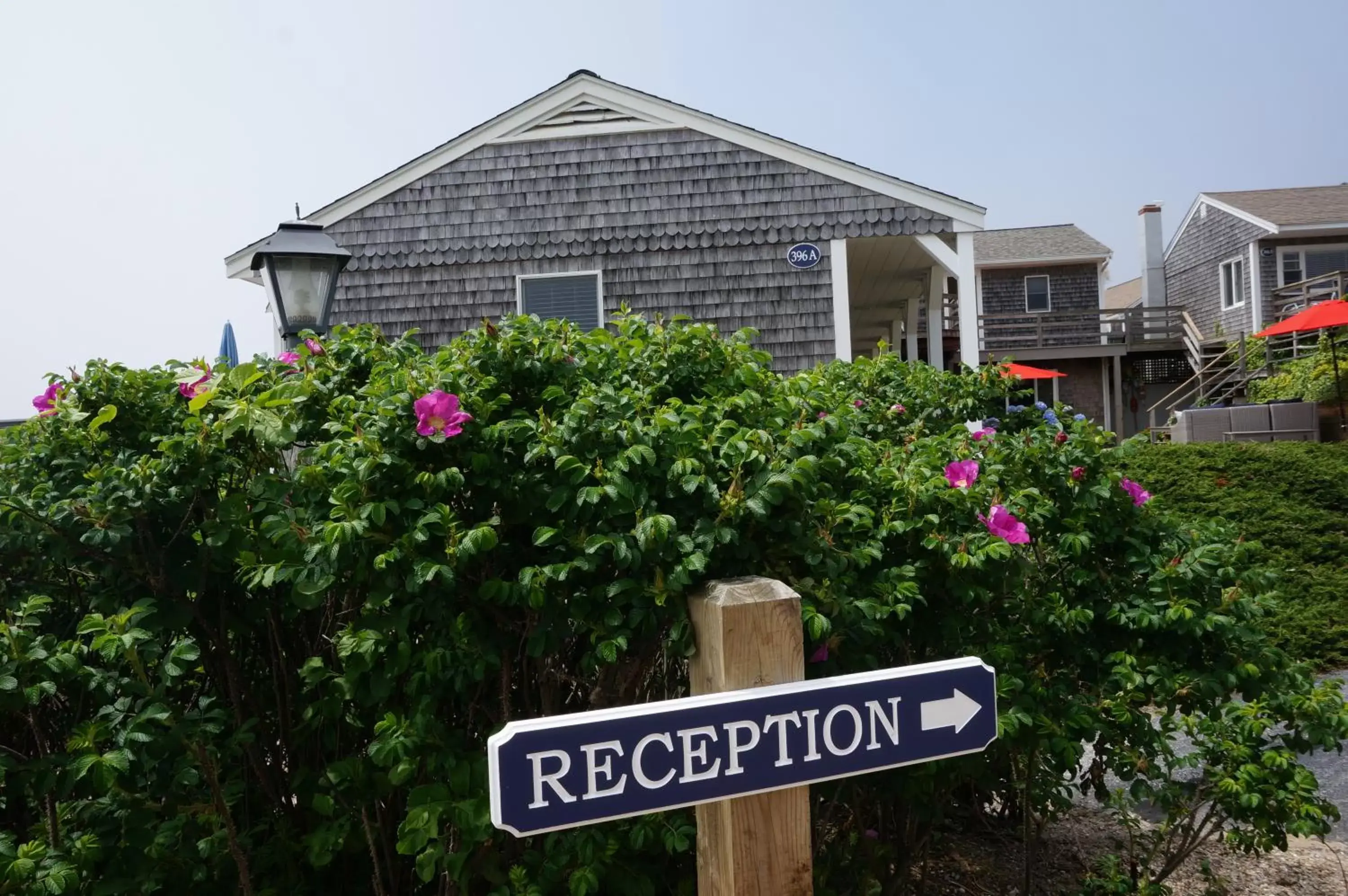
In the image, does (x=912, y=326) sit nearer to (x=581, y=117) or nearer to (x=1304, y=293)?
(x=581, y=117)

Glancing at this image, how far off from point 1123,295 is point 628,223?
36.4 meters

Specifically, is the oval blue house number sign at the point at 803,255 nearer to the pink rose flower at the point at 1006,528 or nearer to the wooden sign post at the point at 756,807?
the pink rose flower at the point at 1006,528

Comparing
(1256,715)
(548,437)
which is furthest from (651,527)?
(1256,715)

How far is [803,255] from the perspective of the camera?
1094 cm

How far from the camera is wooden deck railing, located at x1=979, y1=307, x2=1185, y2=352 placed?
77.8ft

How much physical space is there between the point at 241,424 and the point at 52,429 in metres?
0.58

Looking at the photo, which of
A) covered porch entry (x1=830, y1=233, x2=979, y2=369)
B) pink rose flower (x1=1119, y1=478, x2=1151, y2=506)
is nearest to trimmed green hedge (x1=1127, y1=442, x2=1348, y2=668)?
covered porch entry (x1=830, y1=233, x2=979, y2=369)

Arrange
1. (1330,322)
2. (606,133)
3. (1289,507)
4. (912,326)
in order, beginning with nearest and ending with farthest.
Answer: (1289,507), (606,133), (1330,322), (912,326)

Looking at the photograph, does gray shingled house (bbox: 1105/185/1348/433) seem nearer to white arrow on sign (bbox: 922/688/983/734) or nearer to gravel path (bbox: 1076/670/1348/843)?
gravel path (bbox: 1076/670/1348/843)

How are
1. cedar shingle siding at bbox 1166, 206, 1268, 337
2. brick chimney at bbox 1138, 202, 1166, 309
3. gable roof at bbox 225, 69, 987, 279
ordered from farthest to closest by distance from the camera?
brick chimney at bbox 1138, 202, 1166, 309
cedar shingle siding at bbox 1166, 206, 1268, 337
gable roof at bbox 225, 69, 987, 279

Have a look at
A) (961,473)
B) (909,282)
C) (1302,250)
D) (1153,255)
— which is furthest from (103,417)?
(1153,255)

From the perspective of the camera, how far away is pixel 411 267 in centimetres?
1099

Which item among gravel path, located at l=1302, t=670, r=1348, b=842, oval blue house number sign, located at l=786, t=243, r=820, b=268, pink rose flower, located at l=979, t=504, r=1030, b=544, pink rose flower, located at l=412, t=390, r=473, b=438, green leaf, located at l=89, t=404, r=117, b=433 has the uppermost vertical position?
oval blue house number sign, located at l=786, t=243, r=820, b=268

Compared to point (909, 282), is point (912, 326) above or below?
below
